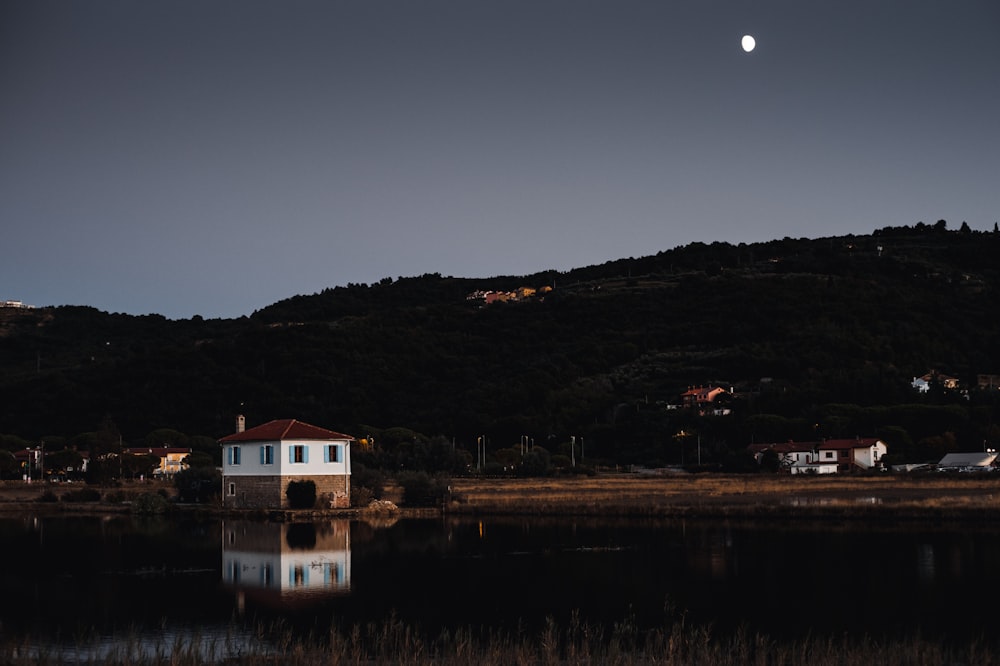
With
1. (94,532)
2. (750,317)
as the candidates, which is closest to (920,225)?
(750,317)

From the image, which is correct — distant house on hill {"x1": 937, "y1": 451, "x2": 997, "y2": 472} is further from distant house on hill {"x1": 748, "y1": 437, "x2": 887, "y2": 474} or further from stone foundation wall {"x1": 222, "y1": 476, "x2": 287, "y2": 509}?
stone foundation wall {"x1": 222, "y1": 476, "x2": 287, "y2": 509}

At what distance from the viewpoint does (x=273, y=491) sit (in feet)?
143

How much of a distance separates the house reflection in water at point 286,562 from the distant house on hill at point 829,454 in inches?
1690

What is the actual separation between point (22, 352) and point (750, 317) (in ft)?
269

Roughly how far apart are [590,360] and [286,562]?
8976cm

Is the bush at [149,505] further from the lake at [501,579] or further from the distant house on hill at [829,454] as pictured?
the distant house on hill at [829,454]

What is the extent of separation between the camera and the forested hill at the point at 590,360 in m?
A: 88.2

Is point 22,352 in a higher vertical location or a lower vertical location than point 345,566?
higher

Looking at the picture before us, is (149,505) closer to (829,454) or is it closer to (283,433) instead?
(283,433)

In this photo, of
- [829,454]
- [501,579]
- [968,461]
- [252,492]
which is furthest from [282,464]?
[968,461]

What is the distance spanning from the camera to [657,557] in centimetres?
2767

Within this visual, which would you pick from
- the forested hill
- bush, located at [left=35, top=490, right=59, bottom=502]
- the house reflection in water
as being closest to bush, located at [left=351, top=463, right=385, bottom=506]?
the house reflection in water

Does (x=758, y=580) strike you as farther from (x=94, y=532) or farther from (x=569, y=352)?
(x=569, y=352)

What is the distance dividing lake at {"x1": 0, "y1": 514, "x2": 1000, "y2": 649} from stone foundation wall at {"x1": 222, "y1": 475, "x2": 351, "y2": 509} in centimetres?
642
